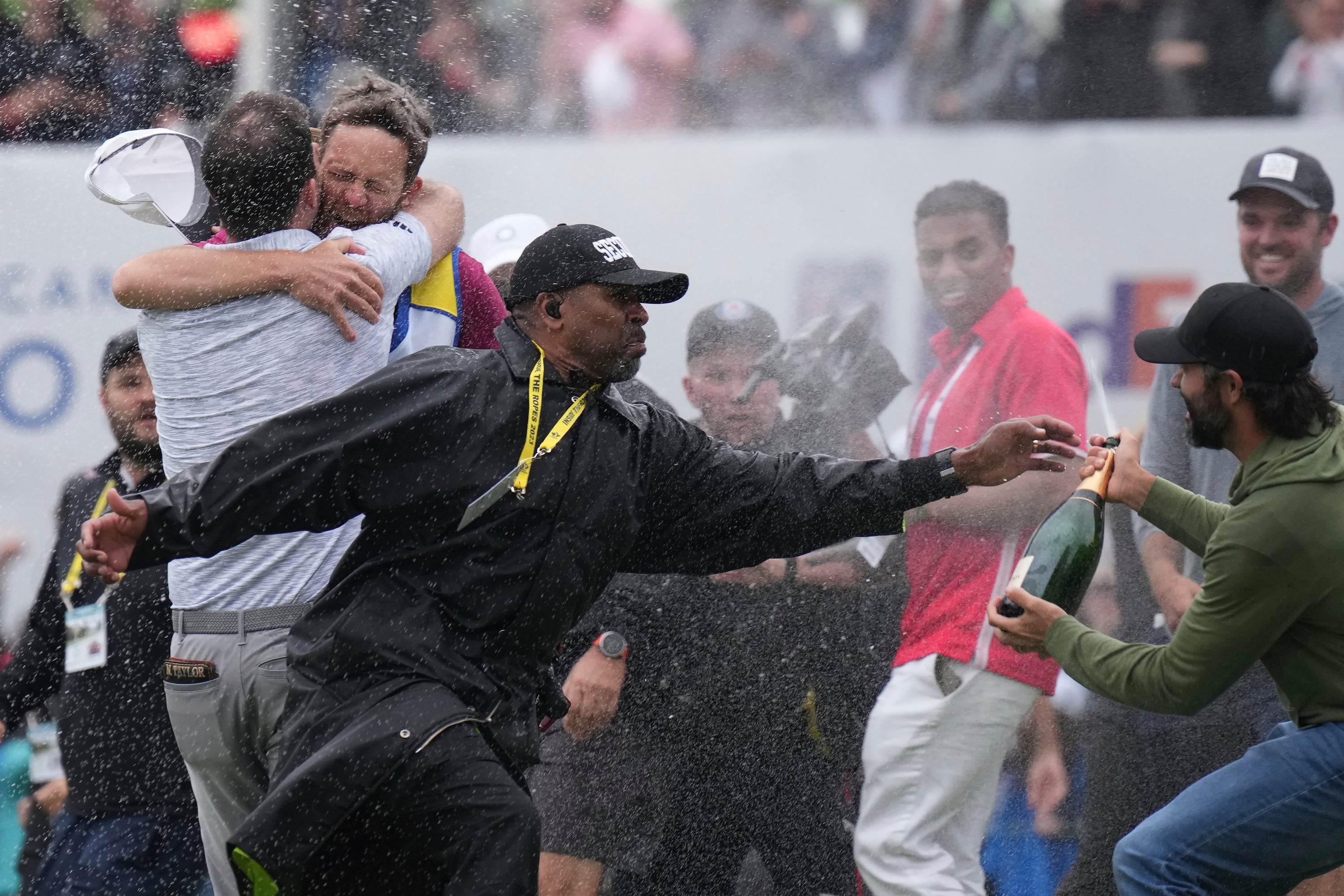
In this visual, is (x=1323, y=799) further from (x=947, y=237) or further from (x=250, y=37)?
(x=250, y=37)

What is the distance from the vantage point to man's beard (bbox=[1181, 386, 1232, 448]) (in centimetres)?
280

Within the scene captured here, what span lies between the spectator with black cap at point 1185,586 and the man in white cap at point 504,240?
5.80 ft

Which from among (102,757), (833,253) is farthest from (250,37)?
(102,757)

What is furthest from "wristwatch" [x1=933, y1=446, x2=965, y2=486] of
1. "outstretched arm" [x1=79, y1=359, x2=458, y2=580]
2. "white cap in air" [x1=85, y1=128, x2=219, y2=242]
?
"white cap in air" [x1=85, y1=128, x2=219, y2=242]

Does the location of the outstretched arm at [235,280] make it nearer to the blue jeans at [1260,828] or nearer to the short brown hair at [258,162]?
the short brown hair at [258,162]

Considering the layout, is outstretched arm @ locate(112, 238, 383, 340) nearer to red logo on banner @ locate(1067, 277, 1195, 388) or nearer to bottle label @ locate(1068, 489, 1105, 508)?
bottle label @ locate(1068, 489, 1105, 508)

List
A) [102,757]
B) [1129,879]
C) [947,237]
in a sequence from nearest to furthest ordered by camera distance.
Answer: [1129,879] → [102,757] → [947,237]

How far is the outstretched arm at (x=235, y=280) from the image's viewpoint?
2807 millimetres

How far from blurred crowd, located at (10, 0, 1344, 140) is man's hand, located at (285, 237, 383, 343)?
198 centimetres

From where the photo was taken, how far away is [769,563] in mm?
3852

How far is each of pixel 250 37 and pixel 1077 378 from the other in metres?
3.09

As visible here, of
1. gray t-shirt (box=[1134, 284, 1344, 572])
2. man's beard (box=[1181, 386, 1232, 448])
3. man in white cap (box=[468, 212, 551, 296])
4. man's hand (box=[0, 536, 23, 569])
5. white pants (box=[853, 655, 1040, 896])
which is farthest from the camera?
man's hand (box=[0, 536, 23, 569])

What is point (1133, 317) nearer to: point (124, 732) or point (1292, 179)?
point (1292, 179)

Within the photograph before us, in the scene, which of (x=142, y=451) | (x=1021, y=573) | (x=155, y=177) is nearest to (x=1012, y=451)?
(x=1021, y=573)
